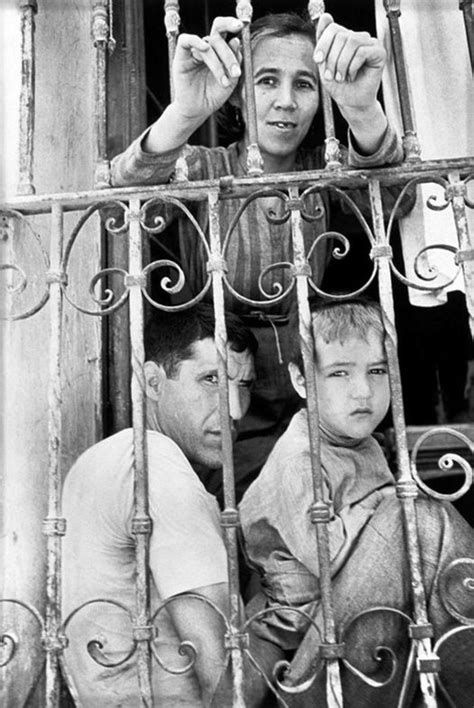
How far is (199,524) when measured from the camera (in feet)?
7.06

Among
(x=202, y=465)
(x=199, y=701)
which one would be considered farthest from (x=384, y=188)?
(x=199, y=701)

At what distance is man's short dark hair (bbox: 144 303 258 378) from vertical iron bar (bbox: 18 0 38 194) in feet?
2.09

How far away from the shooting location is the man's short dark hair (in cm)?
261

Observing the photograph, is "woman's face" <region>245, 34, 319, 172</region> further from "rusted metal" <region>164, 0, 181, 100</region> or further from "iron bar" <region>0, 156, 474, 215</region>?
"iron bar" <region>0, 156, 474, 215</region>

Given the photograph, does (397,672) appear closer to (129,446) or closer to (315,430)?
(315,430)

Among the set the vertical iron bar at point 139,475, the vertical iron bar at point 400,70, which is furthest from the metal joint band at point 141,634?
the vertical iron bar at point 400,70

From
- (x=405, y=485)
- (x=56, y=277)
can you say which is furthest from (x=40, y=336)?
(x=405, y=485)

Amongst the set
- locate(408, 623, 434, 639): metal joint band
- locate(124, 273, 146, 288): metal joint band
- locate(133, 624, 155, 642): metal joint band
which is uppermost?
locate(124, 273, 146, 288): metal joint band

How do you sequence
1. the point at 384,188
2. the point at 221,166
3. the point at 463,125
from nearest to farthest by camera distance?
the point at 384,188
the point at 463,125
the point at 221,166

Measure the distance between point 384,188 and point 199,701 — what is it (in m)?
1.37

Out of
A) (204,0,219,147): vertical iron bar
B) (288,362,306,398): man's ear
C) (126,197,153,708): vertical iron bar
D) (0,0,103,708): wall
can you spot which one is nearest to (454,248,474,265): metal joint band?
(288,362,306,398): man's ear

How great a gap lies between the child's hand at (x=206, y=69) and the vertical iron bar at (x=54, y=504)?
45cm

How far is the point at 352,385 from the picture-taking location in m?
2.31

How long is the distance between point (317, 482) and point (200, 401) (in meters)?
0.68
